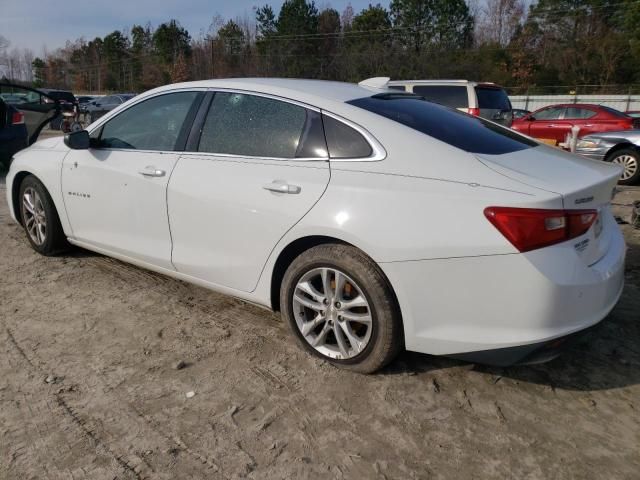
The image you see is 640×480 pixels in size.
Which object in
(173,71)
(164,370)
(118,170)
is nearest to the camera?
(164,370)

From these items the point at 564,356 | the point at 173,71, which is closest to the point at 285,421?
the point at 564,356

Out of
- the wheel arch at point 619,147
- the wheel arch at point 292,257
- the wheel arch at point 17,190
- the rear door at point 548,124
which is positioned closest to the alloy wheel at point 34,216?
the wheel arch at point 17,190

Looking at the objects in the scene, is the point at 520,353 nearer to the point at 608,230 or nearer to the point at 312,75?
the point at 608,230

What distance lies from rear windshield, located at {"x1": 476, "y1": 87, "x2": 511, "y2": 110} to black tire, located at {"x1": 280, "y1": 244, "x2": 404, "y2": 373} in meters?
9.50

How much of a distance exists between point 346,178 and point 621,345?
2.00m

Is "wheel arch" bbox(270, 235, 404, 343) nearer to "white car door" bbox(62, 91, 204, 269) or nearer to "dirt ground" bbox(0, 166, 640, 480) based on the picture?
"dirt ground" bbox(0, 166, 640, 480)

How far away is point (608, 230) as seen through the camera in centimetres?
274

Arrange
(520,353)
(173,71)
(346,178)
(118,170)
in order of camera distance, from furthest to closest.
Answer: (173,71) → (118,170) → (346,178) → (520,353)

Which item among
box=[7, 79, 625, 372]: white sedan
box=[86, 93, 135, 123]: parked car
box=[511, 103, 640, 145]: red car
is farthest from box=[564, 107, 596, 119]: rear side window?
box=[86, 93, 135, 123]: parked car

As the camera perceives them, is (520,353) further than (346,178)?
No

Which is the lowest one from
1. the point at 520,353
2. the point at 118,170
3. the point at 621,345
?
the point at 621,345

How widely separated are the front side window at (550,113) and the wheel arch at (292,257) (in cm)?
1257

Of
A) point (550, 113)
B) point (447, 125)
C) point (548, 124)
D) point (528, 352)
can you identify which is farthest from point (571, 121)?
point (528, 352)

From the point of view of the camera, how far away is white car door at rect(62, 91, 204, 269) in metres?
3.50
